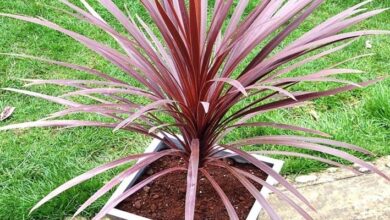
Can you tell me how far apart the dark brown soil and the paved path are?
586 mm

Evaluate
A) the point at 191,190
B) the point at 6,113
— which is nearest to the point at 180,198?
the point at 191,190

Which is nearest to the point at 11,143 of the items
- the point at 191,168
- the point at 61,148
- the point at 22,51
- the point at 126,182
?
the point at 61,148

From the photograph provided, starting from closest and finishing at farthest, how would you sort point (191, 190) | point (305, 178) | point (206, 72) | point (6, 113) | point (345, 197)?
point (191, 190) < point (206, 72) < point (345, 197) < point (305, 178) < point (6, 113)

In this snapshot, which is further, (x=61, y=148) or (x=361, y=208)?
(x=61, y=148)

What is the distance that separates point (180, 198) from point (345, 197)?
1012 mm

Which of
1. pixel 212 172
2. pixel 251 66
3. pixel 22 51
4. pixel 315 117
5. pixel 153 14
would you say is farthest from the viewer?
pixel 22 51

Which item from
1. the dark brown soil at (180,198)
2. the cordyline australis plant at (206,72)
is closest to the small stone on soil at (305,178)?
the dark brown soil at (180,198)

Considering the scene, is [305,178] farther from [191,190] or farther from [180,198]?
[191,190]

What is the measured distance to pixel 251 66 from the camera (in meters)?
1.61

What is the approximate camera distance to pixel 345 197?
7.95 feet

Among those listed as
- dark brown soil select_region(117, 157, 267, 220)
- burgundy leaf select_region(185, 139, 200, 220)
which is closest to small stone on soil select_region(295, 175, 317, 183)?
dark brown soil select_region(117, 157, 267, 220)

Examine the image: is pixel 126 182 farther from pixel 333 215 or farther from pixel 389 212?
pixel 389 212

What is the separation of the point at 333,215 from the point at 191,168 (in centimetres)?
114

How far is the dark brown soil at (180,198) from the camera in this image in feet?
5.57
